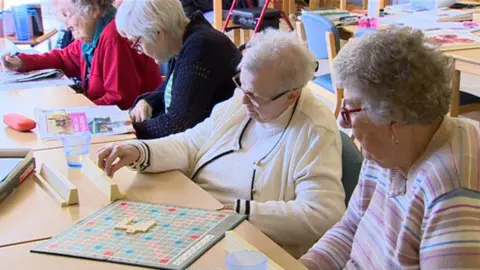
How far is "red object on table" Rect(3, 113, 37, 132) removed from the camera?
2.21 meters

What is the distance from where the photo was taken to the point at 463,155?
1.19 meters

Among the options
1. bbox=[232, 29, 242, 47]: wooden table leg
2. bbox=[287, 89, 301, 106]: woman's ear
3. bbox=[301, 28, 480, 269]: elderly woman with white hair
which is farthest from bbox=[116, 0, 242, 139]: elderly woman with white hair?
bbox=[232, 29, 242, 47]: wooden table leg

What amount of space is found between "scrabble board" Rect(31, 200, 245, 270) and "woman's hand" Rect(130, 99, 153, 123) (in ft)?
3.70

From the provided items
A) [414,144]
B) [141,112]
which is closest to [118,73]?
[141,112]

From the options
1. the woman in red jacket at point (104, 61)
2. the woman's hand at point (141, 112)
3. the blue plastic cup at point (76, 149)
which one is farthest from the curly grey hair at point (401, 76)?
the woman in red jacket at point (104, 61)

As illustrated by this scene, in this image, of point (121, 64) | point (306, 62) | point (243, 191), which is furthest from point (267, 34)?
point (121, 64)

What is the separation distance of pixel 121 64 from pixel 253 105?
117 cm

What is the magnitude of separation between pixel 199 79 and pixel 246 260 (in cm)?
119

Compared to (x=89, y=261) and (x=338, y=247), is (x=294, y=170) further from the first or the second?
(x=89, y=261)

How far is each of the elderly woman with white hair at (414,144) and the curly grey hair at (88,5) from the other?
1958mm

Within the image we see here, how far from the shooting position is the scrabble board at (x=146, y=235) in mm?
1311

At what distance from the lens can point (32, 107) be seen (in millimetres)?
2512

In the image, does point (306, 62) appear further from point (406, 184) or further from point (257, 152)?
point (406, 184)

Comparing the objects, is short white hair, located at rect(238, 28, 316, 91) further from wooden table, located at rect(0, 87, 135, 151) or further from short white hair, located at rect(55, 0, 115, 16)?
short white hair, located at rect(55, 0, 115, 16)
